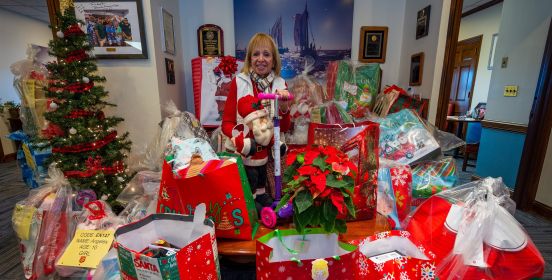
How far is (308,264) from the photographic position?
703 millimetres

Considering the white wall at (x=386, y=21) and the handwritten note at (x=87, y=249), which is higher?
the white wall at (x=386, y=21)

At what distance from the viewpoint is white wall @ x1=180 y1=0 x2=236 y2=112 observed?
2104 mm

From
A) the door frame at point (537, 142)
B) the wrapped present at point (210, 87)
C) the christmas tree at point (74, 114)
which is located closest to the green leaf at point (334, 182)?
the christmas tree at point (74, 114)

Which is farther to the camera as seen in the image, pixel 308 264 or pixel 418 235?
pixel 418 235

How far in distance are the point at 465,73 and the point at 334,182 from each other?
5.35 meters

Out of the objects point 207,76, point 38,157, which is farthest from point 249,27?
point 38,157

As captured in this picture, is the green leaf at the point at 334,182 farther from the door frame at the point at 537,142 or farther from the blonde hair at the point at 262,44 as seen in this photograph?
the door frame at the point at 537,142

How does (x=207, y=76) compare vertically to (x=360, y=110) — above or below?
above

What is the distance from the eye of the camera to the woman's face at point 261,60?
122 centimetres

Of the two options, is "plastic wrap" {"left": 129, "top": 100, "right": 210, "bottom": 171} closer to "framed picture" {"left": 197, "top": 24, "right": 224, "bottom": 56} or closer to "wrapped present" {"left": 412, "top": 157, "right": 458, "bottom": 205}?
"framed picture" {"left": 197, "top": 24, "right": 224, "bottom": 56}

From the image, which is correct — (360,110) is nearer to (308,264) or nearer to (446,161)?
(446,161)

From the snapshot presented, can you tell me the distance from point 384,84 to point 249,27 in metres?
1.34

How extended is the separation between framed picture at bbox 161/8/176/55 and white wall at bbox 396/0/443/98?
1.96 metres

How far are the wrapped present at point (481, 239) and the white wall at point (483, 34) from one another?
13.8 ft
